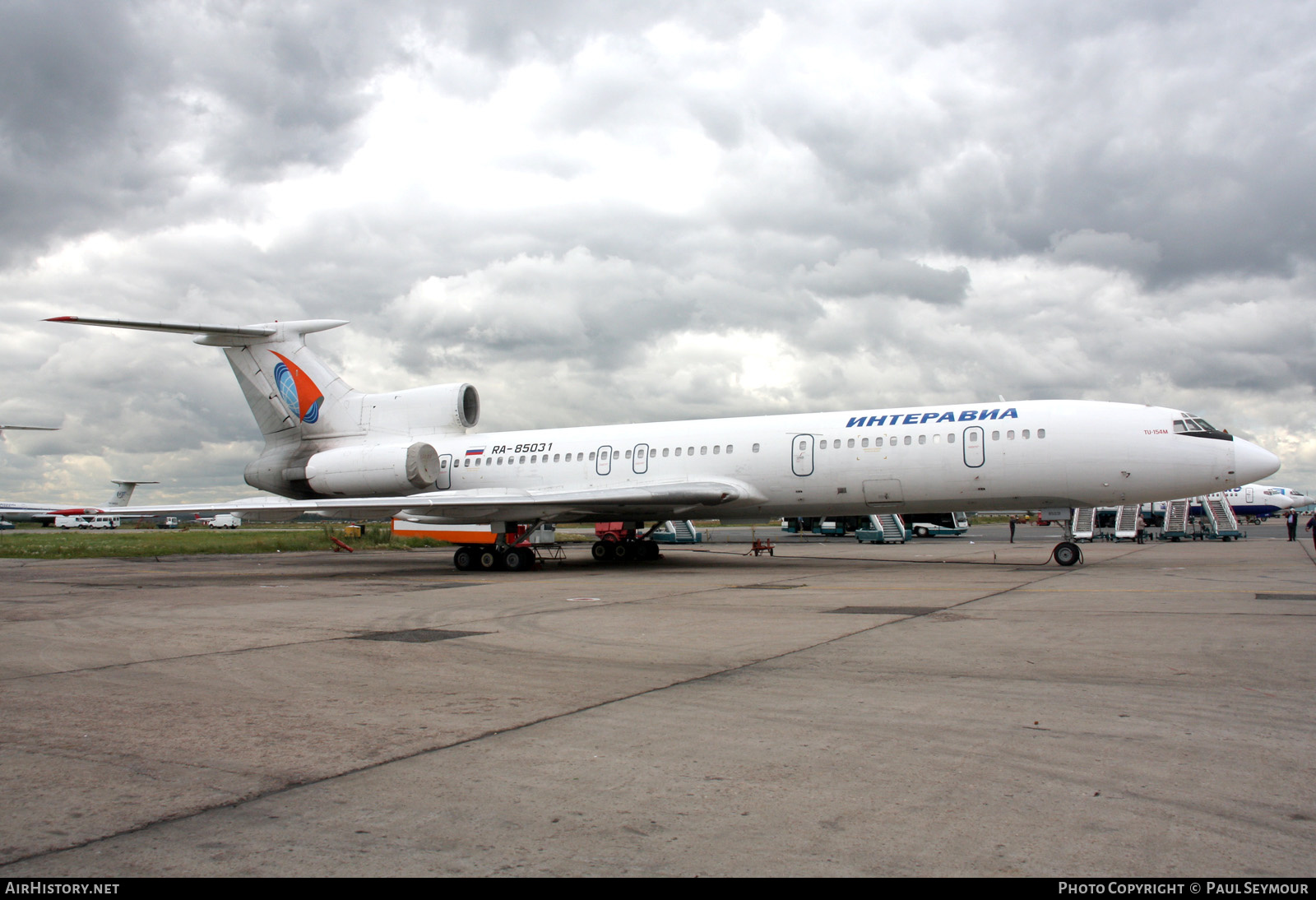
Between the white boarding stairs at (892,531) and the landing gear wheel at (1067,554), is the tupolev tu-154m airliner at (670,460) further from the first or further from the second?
the white boarding stairs at (892,531)

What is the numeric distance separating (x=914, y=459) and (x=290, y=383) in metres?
17.6

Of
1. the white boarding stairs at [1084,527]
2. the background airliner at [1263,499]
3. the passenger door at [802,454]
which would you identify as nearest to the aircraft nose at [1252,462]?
the passenger door at [802,454]

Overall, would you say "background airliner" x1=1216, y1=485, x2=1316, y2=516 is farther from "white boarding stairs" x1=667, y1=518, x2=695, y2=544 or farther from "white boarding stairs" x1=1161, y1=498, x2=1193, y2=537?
"white boarding stairs" x1=667, y1=518, x2=695, y2=544

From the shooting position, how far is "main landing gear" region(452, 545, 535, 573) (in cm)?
2112

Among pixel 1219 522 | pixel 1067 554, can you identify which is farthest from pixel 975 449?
pixel 1219 522

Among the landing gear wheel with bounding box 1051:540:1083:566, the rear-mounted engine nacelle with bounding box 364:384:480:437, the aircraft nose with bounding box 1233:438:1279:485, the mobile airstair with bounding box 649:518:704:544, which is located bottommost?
the mobile airstair with bounding box 649:518:704:544

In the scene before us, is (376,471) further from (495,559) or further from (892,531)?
(892,531)

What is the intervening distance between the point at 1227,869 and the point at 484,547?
19926mm

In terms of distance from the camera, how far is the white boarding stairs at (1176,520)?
122 feet

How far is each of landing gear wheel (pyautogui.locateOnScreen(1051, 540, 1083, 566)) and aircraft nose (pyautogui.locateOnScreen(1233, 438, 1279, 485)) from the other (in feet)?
11.4

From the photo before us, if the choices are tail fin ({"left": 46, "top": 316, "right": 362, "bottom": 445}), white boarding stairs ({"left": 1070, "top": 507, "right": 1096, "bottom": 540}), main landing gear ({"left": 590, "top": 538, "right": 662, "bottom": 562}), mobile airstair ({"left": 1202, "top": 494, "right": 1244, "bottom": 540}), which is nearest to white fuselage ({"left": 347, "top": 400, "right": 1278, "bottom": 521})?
main landing gear ({"left": 590, "top": 538, "right": 662, "bottom": 562})

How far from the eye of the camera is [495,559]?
21.5 metres

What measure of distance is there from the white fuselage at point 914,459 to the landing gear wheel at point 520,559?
1.27m
